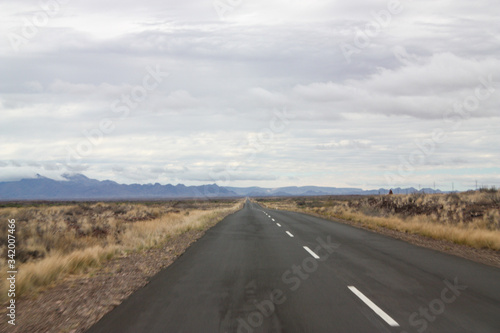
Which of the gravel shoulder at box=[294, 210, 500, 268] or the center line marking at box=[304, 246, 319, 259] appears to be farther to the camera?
the center line marking at box=[304, 246, 319, 259]

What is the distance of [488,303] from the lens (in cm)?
614

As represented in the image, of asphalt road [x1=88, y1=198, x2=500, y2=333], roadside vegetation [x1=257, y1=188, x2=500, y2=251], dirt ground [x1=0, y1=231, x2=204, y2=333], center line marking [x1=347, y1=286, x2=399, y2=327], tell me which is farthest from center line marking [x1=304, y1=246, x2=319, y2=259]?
roadside vegetation [x1=257, y1=188, x2=500, y2=251]

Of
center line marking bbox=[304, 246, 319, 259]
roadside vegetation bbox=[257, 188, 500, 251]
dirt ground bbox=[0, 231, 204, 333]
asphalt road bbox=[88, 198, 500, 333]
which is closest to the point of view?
asphalt road bbox=[88, 198, 500, 333]

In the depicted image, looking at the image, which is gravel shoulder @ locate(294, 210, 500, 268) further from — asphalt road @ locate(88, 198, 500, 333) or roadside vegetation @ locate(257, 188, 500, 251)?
asphalt road @ locate(88, 198, 500, 333)

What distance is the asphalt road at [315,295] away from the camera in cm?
513

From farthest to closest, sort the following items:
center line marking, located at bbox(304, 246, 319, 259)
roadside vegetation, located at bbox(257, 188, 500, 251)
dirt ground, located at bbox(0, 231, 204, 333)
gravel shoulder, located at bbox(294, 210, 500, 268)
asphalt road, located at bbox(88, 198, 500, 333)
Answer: roadside vegetation, located at bbox(257, 188, 500, 251)
center line marking, located at bbox(304, 246, 319, 259)
gravel shoulder, located at bbox(294, 210, 500, 268)
dirt ground, located at bbox(0, 231, 204, 333)
asphalt road, located at bbox(88, 198, 500, 333)

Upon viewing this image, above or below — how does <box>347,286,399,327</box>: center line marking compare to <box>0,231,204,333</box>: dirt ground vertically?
above

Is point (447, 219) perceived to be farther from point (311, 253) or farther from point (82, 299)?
point (82, 299)

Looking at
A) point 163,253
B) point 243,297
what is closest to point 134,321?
point 243,297

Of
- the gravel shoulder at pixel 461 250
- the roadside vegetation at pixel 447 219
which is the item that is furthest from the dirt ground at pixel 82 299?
the roadside vegetation at pixel 447 219

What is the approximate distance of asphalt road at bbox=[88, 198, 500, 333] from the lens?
5129 mm

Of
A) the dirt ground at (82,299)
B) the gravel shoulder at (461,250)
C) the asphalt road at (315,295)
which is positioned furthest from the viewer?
the gravel shoulder at (461,250)

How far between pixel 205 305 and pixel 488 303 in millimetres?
4601

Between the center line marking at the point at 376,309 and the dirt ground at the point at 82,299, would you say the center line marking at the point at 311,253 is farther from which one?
the dirt ground at the point at 82,299
